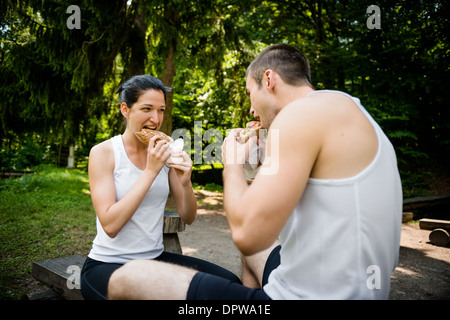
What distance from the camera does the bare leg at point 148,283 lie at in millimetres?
1276

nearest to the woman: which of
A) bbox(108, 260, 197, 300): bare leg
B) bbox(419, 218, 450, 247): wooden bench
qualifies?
bbox(108, 260, 197, 300): bare leg

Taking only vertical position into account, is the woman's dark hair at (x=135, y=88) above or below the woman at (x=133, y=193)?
above

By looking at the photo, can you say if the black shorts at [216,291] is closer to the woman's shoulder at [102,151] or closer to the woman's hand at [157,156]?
the woman's hand at [157,156]

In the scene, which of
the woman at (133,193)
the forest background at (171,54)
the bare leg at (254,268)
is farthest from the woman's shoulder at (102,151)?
the forest background at (171,54)

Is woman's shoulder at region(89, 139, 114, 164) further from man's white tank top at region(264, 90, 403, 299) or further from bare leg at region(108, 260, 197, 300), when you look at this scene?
man's white tank top at region(264, 90, 403, 299)

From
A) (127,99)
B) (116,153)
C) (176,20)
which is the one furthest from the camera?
(176,20)

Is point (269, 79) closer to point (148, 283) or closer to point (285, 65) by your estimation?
point (285, 65)

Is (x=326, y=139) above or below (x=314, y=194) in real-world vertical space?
above

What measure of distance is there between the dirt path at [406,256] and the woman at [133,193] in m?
2.43

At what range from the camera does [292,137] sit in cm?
122

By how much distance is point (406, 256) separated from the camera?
4926mm
